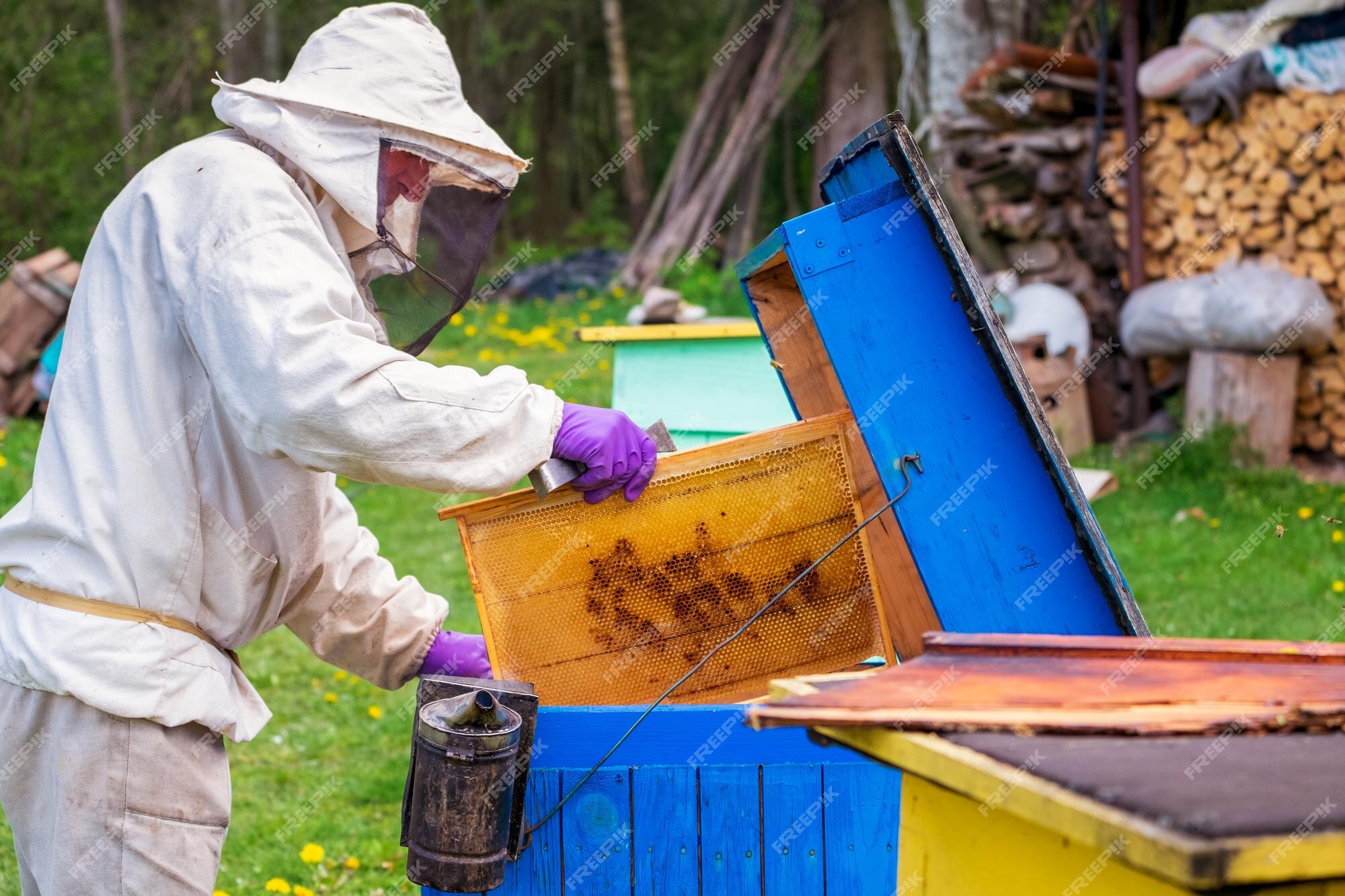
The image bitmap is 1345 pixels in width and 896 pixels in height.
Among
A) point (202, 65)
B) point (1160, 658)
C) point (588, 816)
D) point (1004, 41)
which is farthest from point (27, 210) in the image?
point (1160, 658)

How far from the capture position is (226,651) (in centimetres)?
226

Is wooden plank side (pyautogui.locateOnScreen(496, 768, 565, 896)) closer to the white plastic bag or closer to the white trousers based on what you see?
the white trousers

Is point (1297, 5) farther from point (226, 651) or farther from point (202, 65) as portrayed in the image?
point (202, 65)

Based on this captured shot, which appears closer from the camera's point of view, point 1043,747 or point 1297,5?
point 1043,747

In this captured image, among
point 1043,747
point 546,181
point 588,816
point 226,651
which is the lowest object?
point 546,181

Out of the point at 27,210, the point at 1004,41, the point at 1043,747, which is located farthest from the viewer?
the point at 27,210

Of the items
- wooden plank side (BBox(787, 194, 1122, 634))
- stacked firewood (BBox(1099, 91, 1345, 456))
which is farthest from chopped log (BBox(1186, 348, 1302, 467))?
wooden plank side (BBox(787, 194, 1122, 634))

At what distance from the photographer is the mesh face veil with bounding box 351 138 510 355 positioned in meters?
2.29

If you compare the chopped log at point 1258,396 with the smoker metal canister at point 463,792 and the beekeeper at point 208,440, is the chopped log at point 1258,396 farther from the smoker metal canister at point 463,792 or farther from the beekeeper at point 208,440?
the smoker metal canister at point 463,792

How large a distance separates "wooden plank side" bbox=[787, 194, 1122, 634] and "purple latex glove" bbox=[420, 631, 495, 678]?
987mm

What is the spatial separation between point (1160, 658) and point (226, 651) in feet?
5.34

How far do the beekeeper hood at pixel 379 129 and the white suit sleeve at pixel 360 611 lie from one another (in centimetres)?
56

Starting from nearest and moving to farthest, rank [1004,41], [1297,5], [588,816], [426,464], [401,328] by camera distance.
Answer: [426,464], [588,816], [401,328], [1297,5], [1004,41]

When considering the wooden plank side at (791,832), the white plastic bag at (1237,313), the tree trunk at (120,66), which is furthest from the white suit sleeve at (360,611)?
the tree trunk at (120,66)
